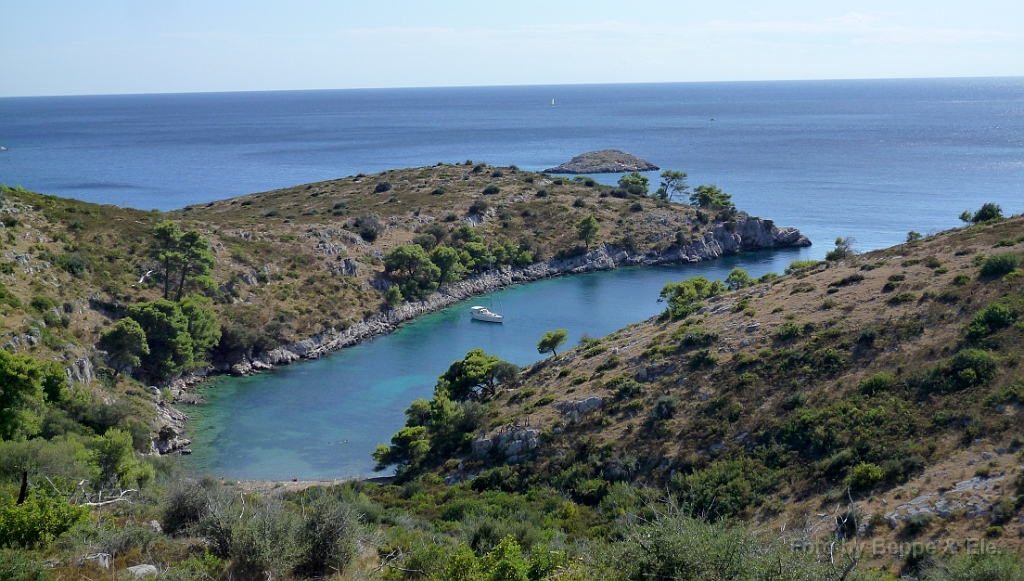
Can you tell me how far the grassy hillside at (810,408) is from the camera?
70.7ft

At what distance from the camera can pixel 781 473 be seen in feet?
78.9

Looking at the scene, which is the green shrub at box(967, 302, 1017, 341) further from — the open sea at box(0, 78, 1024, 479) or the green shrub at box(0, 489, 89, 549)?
the green shrub at box(0, 489, 89, 549)

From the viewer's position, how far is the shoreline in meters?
44.9

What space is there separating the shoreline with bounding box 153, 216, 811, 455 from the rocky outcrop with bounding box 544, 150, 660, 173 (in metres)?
55.8

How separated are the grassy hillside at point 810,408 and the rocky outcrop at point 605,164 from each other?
99.8 metres

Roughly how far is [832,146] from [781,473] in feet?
507

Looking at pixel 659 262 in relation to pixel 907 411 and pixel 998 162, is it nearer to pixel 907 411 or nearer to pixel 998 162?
pixel 907 411

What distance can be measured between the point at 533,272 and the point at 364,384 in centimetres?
2903

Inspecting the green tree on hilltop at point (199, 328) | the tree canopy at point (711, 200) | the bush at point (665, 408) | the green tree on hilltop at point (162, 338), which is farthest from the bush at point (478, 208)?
the bush at point (665, 408)

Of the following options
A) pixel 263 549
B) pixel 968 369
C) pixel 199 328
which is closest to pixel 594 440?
pixel 968 369

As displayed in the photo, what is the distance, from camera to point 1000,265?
105 ft

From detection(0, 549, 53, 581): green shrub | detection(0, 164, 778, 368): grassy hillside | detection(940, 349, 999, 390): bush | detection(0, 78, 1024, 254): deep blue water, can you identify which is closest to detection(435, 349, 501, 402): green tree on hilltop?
detection(0, 164, 778, 368): grassy hillside

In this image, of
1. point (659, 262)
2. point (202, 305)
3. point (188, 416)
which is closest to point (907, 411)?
point (188, 416)

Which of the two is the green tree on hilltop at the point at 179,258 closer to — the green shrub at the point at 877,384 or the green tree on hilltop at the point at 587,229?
the green tree on hilltop at the point at 587,229
